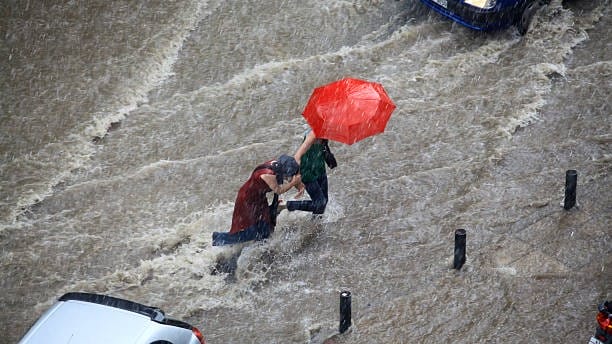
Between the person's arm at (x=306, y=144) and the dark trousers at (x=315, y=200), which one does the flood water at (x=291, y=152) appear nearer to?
the dark trousers at (x=315, y=200)

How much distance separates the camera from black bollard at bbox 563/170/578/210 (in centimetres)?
954

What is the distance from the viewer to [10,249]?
386 inches

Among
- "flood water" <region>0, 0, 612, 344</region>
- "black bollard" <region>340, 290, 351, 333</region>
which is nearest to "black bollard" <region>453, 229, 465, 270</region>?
"flood water" <region>0, 0, 612, 344</region>

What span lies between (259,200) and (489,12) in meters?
5.85

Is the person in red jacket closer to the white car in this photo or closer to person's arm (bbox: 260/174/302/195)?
person's arm (bbox: 260/174/302/195)

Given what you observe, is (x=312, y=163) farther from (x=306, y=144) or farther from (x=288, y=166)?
(x=288, y=166)

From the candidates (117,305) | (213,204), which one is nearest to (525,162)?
(213,204)

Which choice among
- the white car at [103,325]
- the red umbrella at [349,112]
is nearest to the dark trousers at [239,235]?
the red umbrella at [349,112]

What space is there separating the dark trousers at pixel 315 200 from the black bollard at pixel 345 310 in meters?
1.69

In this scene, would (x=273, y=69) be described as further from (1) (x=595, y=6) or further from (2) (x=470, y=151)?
(1) (x=595, y=6)

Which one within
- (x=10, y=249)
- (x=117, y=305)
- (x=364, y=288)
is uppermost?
(x=117, y=305)

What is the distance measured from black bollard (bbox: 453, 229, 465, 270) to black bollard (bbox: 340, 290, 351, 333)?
151 cm

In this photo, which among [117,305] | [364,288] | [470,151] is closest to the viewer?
[117,305]

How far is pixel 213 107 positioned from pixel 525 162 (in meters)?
4.65
